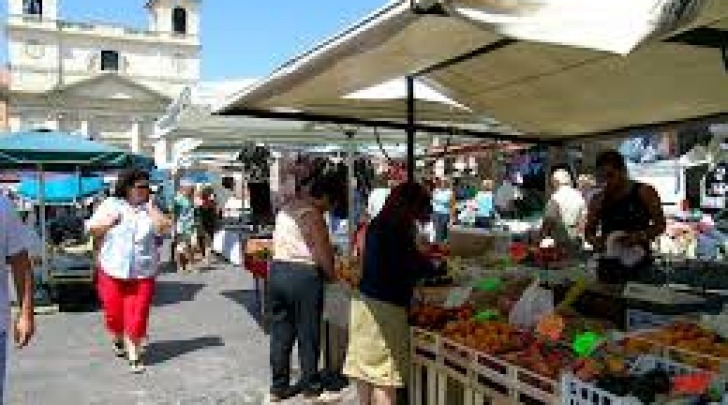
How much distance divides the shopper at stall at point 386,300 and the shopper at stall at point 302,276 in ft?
3.99

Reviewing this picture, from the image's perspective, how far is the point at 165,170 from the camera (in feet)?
97.0

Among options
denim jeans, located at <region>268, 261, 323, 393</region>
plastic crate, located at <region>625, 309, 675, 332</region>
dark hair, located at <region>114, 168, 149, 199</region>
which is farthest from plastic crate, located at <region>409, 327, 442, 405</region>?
dark hair, located at <region>114, 168, 149, 199</region>

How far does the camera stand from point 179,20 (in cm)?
9012

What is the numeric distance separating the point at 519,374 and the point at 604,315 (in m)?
1.09

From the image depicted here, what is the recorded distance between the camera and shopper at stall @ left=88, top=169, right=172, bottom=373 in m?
7.79

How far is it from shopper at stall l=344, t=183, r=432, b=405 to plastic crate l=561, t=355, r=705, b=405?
1.49 meters

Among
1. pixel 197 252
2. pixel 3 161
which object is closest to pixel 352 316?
pixel 3 161

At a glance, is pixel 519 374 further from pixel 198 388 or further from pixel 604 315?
pixel 198 388

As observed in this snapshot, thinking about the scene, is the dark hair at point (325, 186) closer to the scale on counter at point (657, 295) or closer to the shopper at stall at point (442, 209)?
the scale on counter at point (657, 295)

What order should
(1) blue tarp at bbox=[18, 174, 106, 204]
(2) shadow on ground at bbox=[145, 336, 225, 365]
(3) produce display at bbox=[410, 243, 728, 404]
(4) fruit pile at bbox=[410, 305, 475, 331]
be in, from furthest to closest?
(1) blue tarp at bbox=[18, 174, 106, 204] < (2) shadow on ground at bbox=[145, 336, 225, 365] < (4) fruit pile at bbox=[410, 305, 475, 331] < (3) produce display at bbox=[410, 243, 728, 404]

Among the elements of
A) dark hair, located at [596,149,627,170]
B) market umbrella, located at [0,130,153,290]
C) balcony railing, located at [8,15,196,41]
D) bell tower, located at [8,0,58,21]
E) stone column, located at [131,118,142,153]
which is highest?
bell tower, located at [8,0,58,21]

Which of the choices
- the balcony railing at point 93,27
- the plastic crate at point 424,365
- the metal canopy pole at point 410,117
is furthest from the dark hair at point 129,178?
the balcony railing at point 93,27

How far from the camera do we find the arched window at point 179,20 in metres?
89.2

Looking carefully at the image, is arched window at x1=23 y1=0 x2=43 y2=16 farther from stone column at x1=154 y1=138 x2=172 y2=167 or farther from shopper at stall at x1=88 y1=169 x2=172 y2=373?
shopper at stall at x1=88 y1=169 x2=172 y2=373
